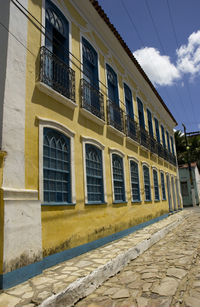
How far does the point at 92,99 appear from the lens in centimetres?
720

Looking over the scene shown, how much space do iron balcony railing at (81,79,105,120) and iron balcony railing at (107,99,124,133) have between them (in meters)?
0.49

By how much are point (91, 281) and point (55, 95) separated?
384 centimetres

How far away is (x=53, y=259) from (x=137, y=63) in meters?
A: 8.97

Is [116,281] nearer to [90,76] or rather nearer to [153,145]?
[90,76]

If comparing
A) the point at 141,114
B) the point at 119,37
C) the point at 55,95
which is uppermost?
the point at 119,37

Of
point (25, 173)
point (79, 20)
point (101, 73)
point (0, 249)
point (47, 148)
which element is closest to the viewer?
point (0, 249)

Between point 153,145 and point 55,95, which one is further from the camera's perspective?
point 153,145

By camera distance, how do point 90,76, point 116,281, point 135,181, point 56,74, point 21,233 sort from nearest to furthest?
point 21,233, point 116,281, point 56,74, point 90,76, point 135,181

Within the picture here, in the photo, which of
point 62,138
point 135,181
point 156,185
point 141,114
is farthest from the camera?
point 156,185

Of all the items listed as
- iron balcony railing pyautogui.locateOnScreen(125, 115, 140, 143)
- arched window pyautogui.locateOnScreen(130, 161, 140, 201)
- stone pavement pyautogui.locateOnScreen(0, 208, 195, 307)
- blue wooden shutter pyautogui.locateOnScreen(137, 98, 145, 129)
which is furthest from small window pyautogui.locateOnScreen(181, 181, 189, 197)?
stone pavement pyautogui.locateOnScreen(0, 208, 195, 307)

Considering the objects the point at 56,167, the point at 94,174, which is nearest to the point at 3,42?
the point at 56,167

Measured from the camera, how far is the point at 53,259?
→ 463 centimetres

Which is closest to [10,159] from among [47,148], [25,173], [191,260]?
[25,173]

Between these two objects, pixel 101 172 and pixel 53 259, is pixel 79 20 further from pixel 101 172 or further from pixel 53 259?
pixel 53 259
